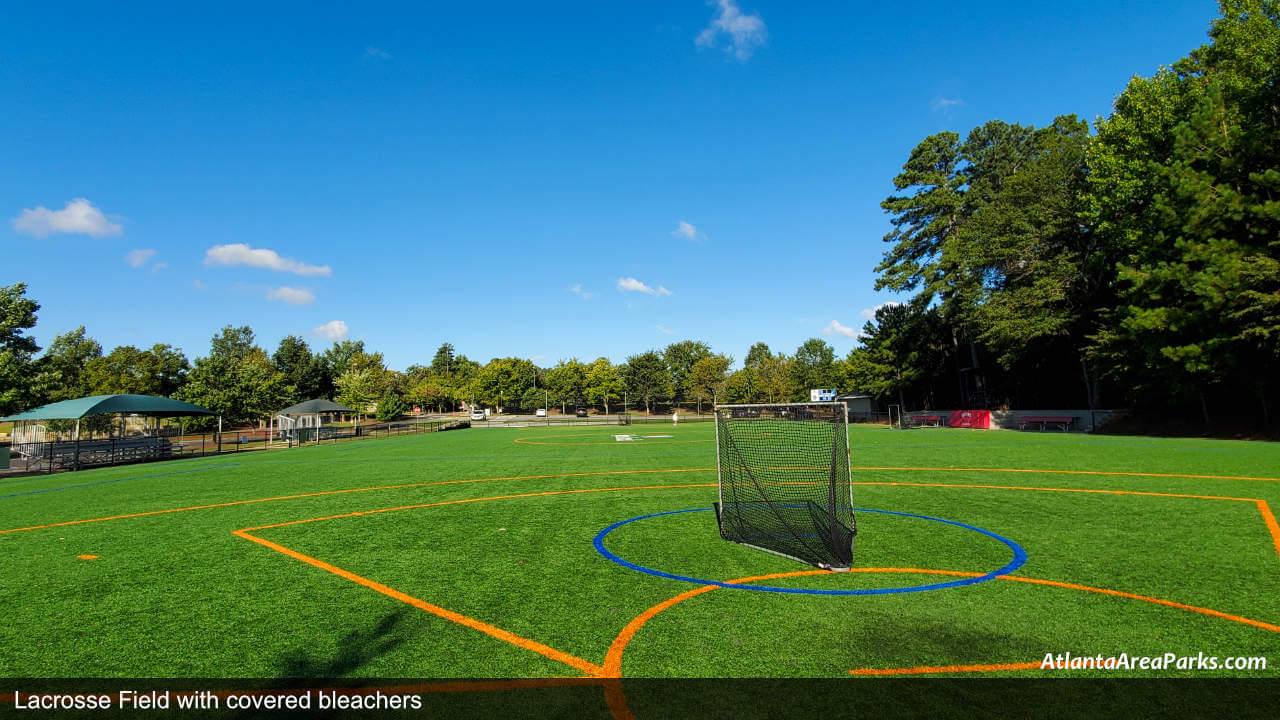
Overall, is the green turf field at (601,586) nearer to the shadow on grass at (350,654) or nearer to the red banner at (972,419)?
the shadow on grass at (350,654)

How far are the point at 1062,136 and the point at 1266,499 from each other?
4242 centimetres

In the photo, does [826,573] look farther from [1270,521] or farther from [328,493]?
[328,493]

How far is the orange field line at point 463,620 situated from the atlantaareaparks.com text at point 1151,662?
331 cm

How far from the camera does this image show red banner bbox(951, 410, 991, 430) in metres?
41.8

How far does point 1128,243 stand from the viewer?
30406 mm

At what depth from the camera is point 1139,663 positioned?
415 cm

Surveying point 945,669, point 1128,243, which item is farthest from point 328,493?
point 1128,243

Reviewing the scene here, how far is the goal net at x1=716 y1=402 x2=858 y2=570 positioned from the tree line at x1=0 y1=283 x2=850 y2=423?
119 ft

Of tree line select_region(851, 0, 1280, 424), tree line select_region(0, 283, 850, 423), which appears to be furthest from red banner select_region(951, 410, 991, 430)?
tree line select_region(0, 283, 850, 423)

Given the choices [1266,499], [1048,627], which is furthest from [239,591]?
[1266,499]

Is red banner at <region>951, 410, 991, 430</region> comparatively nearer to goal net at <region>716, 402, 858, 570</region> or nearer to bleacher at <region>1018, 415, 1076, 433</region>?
bleacher at <region>1018, 415, 1076, 433</region>

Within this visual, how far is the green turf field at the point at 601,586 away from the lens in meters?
4.40

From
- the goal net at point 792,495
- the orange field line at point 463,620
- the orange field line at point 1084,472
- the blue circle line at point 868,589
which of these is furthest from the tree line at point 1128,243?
the orange field line at point 463,620

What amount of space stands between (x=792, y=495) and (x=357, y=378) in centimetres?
7272
